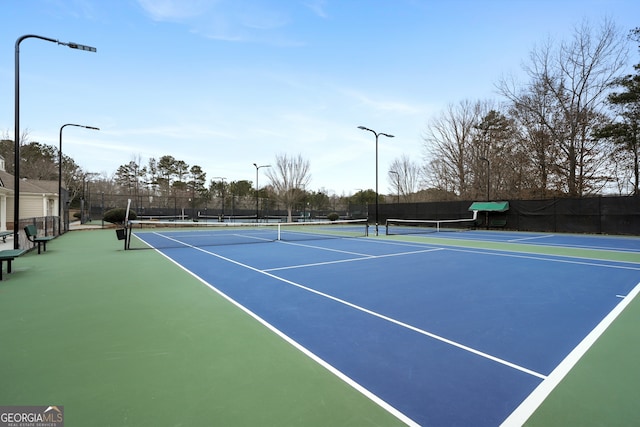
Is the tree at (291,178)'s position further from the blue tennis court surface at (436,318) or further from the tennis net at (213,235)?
the blue tennis court surface at (436,318)

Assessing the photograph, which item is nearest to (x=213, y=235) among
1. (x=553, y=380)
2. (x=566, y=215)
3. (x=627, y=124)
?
(x=553, y=380)

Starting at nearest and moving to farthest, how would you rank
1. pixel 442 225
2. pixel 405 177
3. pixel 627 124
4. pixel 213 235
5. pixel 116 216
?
pixel 213 235, pixel 627 124, pixel 442 225, pixel 116 216, pixel 405 177

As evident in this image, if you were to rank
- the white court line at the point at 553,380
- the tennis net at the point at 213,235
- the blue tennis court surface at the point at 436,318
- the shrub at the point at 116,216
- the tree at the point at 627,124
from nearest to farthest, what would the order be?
the white court line at the point at 553,380, the blue tennis court surface at the point at 436,318, the tennis net at the point at 213,235, the tree at the point at 627,124, the shrub at the point at 116,216

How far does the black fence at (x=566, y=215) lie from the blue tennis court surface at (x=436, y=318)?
1278cm

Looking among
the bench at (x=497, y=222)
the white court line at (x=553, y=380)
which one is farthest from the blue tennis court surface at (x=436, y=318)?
the bench at (x=497, y=222)

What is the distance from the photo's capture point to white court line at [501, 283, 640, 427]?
2.14 meters

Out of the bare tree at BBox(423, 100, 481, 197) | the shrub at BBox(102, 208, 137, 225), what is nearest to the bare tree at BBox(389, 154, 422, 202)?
the bare tree at BBox(423, 100, 481, 197)

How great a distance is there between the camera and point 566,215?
2058 cm

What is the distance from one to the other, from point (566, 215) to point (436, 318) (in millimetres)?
21883

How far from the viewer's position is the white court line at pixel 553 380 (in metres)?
2.14

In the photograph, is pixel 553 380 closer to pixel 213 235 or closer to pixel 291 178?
pixel 213 235

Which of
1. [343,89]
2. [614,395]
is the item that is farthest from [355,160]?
[614,395]

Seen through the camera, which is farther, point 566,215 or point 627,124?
point 627,124

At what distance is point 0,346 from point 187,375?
2.29 metres
